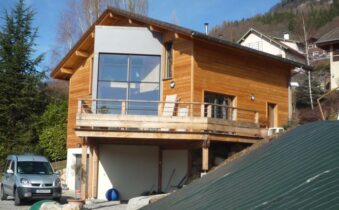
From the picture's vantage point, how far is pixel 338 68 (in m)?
35.4

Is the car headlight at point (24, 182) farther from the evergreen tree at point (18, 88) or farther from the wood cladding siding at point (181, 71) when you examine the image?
the evergreen tree at point (18, 88)

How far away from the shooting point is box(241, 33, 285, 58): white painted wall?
57281 millimetres

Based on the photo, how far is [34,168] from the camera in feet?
57.9

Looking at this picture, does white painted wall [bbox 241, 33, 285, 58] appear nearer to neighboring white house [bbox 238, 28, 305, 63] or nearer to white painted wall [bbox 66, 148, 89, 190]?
neighboring white house [bbox 238, 28, 305, 63]

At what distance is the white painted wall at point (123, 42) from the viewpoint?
2033cm

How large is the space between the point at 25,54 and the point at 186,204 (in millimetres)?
30683

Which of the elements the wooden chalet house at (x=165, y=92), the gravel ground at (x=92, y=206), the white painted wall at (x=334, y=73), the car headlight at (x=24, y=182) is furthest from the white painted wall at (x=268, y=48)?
the car headlight at (x=24, y=182)

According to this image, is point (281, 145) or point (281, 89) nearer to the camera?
point (281, 145)

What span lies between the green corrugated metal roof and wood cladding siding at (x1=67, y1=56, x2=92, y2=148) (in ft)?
59.4

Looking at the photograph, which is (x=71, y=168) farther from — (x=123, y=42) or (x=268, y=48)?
(x=268, y=48)

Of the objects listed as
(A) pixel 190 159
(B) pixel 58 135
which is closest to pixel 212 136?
(A) pixel 190 159

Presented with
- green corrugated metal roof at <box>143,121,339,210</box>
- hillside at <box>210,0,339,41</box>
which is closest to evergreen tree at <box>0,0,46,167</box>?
green corrugated metal roof at <box>143,121,339,210</box>

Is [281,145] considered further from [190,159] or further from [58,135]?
[58,135]

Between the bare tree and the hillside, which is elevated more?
the hillside
